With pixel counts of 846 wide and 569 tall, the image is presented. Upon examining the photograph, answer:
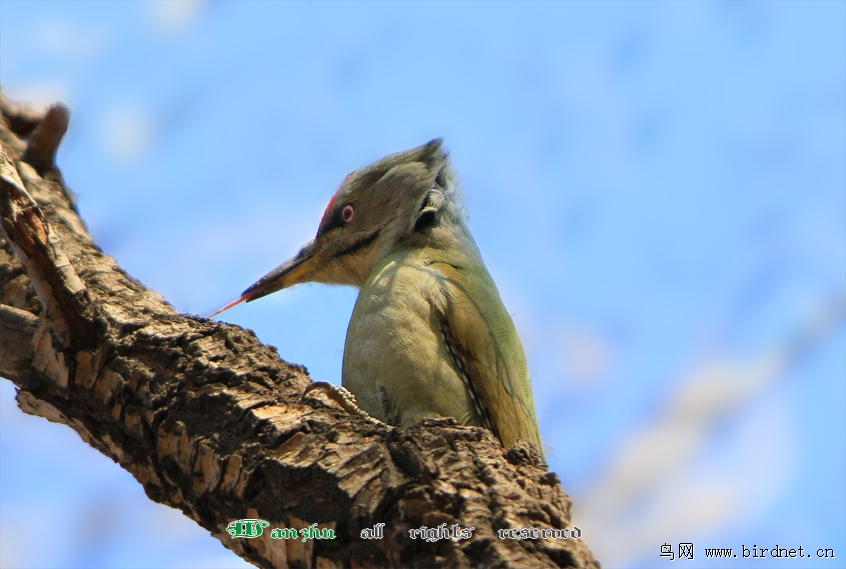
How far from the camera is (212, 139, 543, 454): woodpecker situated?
4.44 metres

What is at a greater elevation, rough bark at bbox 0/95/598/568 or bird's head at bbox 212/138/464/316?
bird's head at bbox 212/138/464/316

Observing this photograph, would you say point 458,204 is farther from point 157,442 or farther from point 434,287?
point 157,442

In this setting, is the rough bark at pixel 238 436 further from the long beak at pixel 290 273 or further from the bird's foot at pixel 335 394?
the long beak at pixel 290 273

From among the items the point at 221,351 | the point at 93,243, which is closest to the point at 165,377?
the point at 221,351

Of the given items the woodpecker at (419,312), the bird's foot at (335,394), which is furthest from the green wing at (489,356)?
the bird's foot at (335,394)

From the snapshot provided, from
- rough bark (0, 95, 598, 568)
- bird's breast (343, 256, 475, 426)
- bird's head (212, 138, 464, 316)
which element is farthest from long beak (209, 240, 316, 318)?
rough bark (0, 95, 598, 568)

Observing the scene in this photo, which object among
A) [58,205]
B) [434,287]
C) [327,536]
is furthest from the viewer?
[58,205]

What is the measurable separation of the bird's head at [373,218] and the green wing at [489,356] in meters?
0.73

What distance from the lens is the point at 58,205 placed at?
203 inches

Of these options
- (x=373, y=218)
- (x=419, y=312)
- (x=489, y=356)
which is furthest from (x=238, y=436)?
(x=373, y=218)

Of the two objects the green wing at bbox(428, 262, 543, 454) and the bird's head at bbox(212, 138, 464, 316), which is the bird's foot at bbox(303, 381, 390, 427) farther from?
the bird's head at bbox(212, 138, 464, 316)

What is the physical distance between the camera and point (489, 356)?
4.64 metres

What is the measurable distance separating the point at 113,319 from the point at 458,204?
106 inches

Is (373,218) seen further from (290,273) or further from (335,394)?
(335,394)
